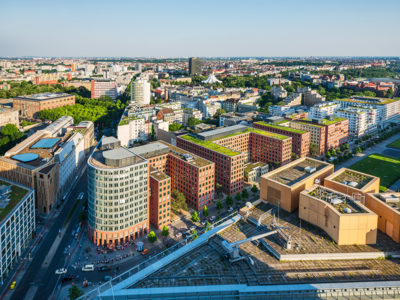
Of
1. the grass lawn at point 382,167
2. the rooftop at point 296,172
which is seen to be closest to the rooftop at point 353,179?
the rooftop at point 296,172

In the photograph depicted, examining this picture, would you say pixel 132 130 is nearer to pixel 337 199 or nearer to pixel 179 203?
pixel 179 203

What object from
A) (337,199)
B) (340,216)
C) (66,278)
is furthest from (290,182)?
(66,278)

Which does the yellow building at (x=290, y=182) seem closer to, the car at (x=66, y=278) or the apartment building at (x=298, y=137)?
the car at (x=66, y=278)

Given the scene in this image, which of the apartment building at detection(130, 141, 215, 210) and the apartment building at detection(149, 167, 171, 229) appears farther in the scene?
the apartment building at detection(130, 141, 215, 210)

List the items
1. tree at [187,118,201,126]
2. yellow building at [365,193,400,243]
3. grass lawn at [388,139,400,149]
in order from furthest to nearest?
tree at [187,118,201,126] → grass lawn at [388,139,400,149] → yellow building at [365,193,400,243]

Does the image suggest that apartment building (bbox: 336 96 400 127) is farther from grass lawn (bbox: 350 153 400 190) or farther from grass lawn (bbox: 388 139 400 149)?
grass lawn (bbox: 350 153 400 190)

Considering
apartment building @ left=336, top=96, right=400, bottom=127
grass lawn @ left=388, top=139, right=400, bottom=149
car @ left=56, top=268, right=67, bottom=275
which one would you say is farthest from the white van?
apartment building @ left=336, top=96, right=400, bottom=127

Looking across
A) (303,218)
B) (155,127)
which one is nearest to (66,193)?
(155,127)
